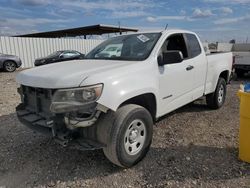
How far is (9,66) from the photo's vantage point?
1628 cm

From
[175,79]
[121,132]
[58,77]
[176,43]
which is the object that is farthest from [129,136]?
[176,43]

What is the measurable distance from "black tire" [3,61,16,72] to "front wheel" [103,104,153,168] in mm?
15049

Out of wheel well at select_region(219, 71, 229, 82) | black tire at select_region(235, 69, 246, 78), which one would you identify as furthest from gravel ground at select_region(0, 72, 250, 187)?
black tire at select_region(235, 69, 246, 78)

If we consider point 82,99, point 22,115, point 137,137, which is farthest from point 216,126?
point 22,115

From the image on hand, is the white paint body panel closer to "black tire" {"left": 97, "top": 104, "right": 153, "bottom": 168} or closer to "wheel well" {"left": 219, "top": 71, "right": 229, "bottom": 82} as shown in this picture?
"black tire" {"left": 97, "top": 104, "right": 153, "bottom": 168}

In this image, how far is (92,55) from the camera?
15.2 feet

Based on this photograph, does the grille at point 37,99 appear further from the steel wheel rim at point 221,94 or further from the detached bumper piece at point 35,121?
the steel wheel rim at point 221,94

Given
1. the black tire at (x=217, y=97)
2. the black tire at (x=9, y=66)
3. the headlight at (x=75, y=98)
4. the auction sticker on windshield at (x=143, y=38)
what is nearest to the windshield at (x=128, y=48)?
the auction sticker on windshield at (x=143, y=38)

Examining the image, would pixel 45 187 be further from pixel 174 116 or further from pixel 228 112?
pixel 228 112

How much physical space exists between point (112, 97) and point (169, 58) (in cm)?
128

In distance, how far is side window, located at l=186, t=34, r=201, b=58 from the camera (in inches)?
193

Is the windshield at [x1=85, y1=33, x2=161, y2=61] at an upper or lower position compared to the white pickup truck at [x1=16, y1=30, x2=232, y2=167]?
upper

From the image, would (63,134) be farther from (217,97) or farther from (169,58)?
(217,97)

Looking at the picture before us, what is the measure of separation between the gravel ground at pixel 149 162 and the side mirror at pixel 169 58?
1.33 meters
